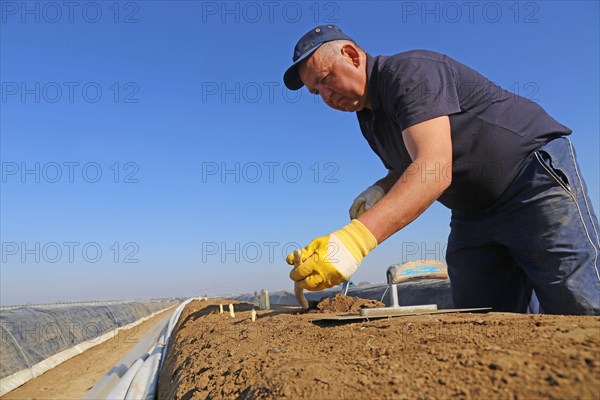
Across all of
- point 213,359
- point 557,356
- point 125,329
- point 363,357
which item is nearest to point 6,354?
point 213,359

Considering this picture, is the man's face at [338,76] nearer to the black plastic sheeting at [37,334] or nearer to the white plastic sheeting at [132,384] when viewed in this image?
the white plastic sheeting at [132,384]

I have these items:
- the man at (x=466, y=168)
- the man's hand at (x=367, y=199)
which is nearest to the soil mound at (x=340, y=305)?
the man's hand at (x=367, y=199)

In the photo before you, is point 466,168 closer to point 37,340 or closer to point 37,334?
point 37,340

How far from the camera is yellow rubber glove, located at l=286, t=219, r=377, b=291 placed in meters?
1.89

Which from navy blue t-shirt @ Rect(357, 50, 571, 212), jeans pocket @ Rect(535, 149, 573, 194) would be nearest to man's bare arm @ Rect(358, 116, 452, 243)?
navy blue t-shirt @ Rect(357, 50, 571, 212)

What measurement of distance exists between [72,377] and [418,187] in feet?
24.3

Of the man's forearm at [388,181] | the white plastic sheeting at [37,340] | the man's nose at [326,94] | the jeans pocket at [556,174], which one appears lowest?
the white plastic sheeting at [37,340]

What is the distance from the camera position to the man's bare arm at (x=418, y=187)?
6.11 feet

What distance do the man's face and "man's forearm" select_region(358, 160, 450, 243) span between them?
0.77 meters

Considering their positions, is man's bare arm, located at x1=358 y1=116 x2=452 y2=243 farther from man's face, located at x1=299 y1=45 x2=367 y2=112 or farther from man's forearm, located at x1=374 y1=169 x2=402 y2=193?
man's forearm, located at x1=374 y1=169 x2=402 y2=193

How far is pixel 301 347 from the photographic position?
1.79 m

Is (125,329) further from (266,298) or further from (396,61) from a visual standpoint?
(396,61)

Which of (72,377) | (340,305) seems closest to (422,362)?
(340,305)

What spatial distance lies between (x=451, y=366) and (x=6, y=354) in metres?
7.89
